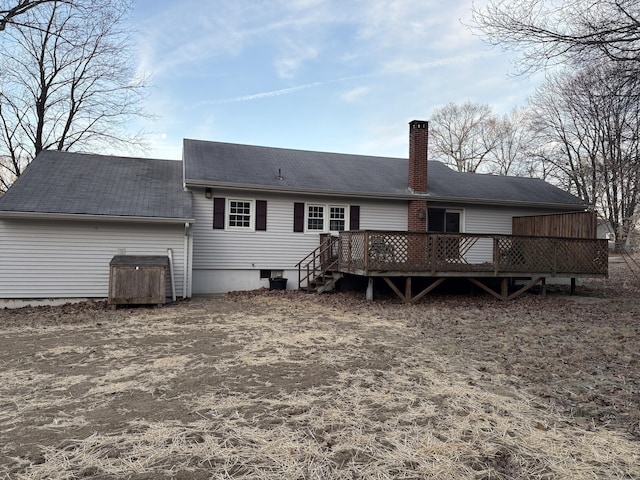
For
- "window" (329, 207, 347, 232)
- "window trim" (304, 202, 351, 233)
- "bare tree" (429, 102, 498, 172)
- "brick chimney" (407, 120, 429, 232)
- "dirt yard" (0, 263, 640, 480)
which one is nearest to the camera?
"dirt yard" (0, 263, 640, 480)

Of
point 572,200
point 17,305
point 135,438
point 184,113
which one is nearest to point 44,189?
point 17,305

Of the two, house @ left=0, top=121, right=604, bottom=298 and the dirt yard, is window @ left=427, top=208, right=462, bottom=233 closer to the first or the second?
house @ left=0, top=121, right=604, bottom=298

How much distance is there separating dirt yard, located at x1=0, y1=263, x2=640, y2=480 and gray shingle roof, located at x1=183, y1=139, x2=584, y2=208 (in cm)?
561

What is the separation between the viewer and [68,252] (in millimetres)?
10391

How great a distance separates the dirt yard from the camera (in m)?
2.80

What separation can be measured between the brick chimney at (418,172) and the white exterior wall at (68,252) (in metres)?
7.44

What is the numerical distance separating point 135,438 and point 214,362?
2.17m

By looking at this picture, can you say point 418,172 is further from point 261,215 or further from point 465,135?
point 465,135

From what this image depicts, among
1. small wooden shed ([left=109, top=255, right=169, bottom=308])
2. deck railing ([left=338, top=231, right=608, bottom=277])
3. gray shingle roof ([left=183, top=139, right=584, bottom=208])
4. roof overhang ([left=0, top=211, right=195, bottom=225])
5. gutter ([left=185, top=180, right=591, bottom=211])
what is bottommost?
small wooden shed ([left=109, top=255, right=169, bottom=308])

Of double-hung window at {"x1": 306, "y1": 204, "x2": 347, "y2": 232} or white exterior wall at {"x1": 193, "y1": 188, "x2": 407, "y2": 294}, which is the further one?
double-hung window at {"x1": 306, "y1": 204, "x2": 347, "y2": 232}

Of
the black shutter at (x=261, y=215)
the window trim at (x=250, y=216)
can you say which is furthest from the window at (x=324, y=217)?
the window trim at (x=250, y=216)

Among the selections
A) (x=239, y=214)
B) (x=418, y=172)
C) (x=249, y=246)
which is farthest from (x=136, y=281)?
(x=418, y=172)

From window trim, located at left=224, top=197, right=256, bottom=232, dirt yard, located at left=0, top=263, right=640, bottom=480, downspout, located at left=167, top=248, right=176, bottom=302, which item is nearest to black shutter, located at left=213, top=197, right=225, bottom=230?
window trim, located at left=224, top=197, right=256, bottom=232

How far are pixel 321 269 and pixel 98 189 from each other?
672 cm
